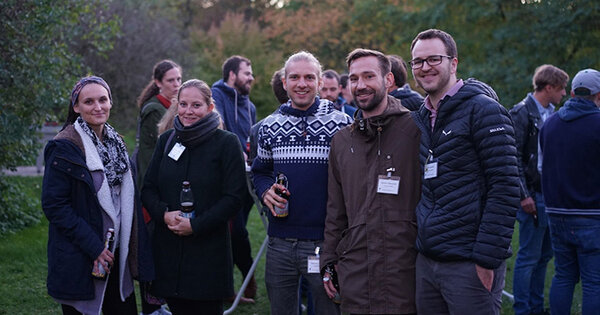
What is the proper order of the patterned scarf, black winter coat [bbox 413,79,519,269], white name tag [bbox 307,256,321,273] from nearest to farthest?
black winter coat [bbox 413,79,519,269] → white name tag [bbox 307,256,321,273] → the patterned scarf

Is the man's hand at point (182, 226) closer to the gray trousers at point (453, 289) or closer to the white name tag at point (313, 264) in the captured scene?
the white name tag at point (313, 264)

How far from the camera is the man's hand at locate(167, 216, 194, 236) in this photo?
441 cm

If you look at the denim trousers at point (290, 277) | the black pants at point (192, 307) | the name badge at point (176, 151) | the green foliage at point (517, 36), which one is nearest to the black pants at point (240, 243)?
the black pants at point (192, 307)

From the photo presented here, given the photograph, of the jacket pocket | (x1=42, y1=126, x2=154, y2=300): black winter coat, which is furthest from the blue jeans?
(x1=42, y1=126, x2=154, y2=300): black winter coat

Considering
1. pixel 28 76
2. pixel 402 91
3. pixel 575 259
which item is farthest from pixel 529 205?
pixel 28 76

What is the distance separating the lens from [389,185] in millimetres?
3711

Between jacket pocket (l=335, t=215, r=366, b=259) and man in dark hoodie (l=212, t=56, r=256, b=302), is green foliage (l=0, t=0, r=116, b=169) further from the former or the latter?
jacket pocket (l=335, t=215, r=366, b=259)

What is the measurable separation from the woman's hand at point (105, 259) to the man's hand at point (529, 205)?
13.1ft

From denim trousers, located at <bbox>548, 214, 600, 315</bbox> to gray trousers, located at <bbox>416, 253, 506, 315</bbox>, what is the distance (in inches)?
79.3

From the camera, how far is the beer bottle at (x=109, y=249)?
4.19 meters

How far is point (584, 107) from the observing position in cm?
529

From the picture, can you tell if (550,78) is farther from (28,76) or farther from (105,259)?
(28,76)

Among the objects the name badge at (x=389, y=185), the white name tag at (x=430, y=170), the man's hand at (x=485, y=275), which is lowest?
the man's hand at (x=485, y=275)

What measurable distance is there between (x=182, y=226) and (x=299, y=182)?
0.89 m
